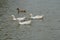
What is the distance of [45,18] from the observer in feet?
55.8

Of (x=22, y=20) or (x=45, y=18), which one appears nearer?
(x=22, y=20)

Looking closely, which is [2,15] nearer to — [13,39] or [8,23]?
[8,23]

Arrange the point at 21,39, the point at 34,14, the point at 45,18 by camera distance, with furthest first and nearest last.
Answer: the point at 34,14
the point at 45,18
the point at 21,39

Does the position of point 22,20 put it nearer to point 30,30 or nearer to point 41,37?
point 30,30

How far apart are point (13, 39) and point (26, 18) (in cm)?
350

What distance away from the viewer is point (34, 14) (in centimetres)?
1816

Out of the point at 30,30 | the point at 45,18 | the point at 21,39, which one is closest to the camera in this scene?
the point at 21,39

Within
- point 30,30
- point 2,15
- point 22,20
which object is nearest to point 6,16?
point 2,15

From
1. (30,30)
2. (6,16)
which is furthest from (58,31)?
(6,16)

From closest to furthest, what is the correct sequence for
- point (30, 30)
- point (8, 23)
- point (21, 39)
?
1. point (21, 39)
2. point (30, 30)
3. point (8, 23)

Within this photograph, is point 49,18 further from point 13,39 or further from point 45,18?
point 13,39

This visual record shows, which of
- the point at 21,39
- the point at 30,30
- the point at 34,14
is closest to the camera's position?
the point at 21,39

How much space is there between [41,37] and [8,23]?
266 cm

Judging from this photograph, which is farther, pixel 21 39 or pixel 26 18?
pixel 26 18
